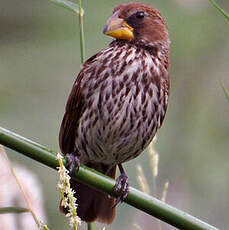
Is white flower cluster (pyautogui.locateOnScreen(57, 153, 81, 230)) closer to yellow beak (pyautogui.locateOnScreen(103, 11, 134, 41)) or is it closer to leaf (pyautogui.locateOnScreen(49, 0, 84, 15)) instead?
leaf (pyautogui.locateOnScreen(49, 0, 84, 15))

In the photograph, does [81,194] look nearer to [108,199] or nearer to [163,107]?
[108,199]

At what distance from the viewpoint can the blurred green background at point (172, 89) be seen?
410 cm

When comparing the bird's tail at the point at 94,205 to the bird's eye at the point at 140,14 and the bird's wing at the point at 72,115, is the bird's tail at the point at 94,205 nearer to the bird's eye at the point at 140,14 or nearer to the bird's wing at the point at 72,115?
the bird's wing at the point at 72,115

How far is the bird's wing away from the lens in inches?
120

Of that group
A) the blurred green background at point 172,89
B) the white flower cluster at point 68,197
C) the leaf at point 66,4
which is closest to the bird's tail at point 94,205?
the blurred green background at point 172,89

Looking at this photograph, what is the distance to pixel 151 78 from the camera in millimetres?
3027

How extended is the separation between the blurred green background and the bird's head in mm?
881

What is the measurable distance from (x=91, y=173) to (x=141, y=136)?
3.48 ft

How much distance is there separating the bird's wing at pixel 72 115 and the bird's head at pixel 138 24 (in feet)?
0.64

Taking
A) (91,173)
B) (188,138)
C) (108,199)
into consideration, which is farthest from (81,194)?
(91,173)

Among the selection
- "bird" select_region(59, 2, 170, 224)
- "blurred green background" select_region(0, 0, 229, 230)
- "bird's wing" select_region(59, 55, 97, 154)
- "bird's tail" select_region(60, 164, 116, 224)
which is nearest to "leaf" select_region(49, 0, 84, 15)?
"bird" select_region(59, 2, 170, 224)

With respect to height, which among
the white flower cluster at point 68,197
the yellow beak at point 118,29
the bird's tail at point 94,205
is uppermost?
the yellow beak at point 118,29

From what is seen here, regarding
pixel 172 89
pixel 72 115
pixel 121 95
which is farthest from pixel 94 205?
pixel 172 89

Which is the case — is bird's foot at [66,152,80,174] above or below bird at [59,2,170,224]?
below
